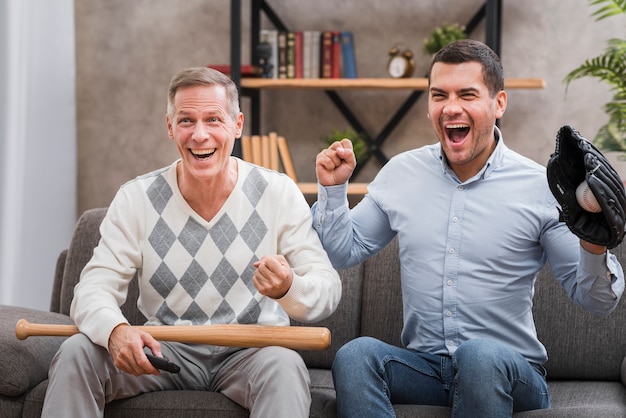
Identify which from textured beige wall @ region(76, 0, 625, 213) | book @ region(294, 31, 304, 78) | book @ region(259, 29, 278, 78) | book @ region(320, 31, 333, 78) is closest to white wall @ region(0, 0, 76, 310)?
textured beige wall @ region(76, 0, 625, 213)

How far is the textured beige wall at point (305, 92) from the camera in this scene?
4219 millimetres

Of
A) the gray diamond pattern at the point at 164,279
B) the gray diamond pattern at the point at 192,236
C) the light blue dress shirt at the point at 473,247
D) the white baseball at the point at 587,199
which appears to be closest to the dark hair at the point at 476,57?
the light blue dress shirt at the point at 473,247

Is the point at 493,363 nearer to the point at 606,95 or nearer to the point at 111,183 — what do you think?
the point at 606,95

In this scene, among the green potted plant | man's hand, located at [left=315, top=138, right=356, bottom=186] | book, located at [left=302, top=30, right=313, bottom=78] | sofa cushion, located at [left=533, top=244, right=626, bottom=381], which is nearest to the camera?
man's hand, located at [left=315, top=138, right=356, bottom=186]

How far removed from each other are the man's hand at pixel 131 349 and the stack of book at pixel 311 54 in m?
2.45

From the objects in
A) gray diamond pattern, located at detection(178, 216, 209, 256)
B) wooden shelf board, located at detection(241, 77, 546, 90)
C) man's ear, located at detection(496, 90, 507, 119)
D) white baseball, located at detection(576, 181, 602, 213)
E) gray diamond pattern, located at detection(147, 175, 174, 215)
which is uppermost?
wooden shelf board, located at detection(241, 77, 546, 90)

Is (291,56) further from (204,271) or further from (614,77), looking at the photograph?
(204,271)

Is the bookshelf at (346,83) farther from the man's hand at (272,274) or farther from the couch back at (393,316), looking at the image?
the man's hand at (272,274)

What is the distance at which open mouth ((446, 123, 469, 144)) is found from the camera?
210 centimetres

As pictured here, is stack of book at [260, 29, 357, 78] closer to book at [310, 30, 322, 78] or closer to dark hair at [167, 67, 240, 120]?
book at [310, 30, 322, 78]

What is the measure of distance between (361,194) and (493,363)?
2.34 metres

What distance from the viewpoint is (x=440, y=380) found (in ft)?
6.77

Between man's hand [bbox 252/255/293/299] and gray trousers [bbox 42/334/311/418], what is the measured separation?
167 millimetres

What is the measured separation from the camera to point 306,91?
448cm
